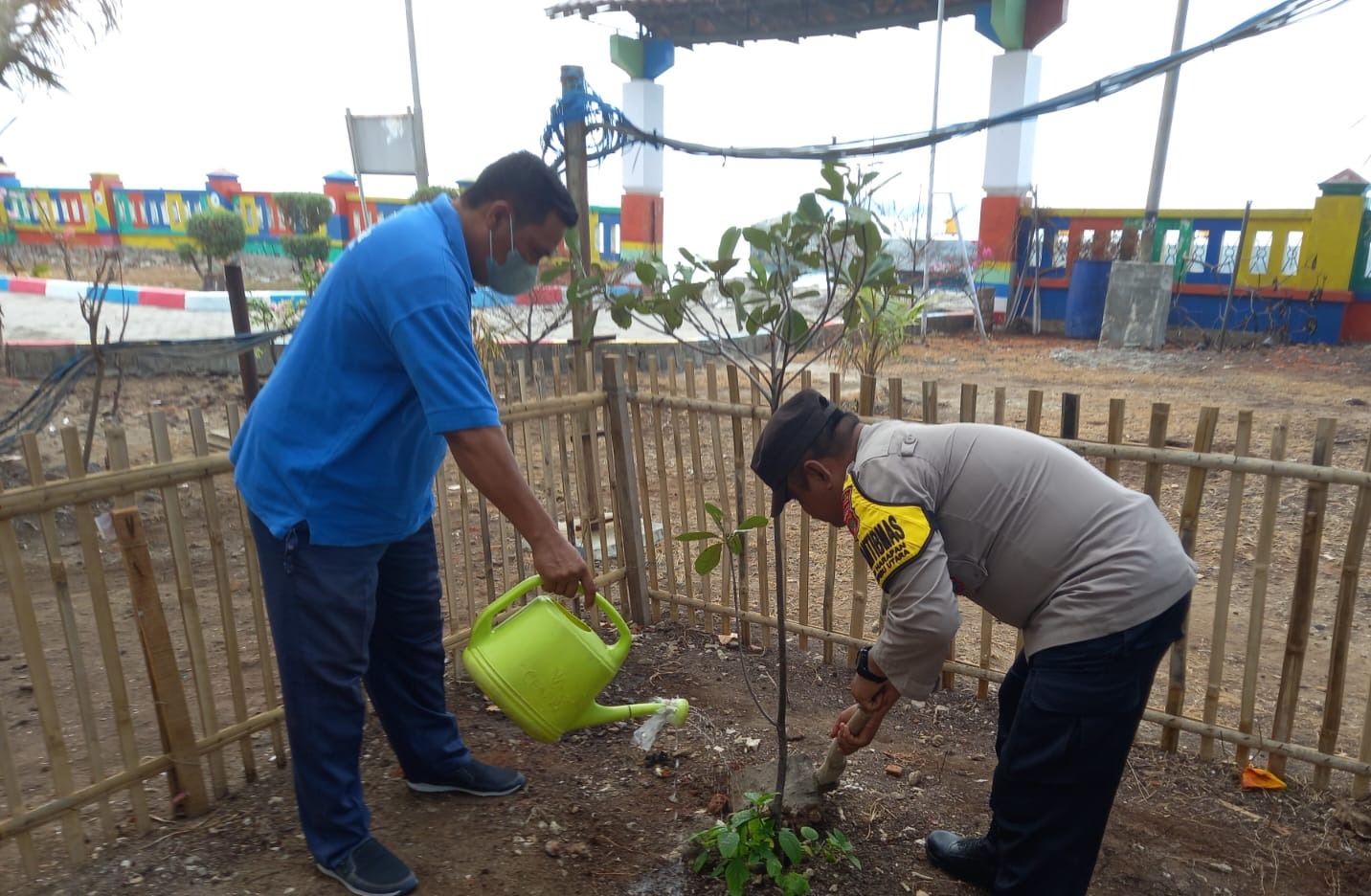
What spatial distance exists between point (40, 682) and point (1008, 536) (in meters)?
2.42

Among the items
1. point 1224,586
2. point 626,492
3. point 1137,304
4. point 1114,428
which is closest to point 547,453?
point 626,492

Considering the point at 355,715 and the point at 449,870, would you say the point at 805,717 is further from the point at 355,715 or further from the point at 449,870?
the point at 355,715

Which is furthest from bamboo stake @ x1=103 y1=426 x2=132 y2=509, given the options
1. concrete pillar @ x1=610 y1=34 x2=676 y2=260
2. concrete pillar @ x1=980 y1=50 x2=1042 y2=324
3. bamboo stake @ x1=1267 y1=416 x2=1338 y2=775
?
concrete pillar @ x1=610 y1=34 x2=676 y2=260

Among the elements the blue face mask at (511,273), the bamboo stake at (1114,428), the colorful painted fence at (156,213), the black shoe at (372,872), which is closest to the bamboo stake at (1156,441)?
the bamboo stake at (1114,428)

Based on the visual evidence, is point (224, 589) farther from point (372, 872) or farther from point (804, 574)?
point (804, 574)

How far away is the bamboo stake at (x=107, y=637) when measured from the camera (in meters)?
2.25

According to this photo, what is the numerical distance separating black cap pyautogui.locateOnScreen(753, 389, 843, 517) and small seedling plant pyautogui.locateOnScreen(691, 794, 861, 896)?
0.87m

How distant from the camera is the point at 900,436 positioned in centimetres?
181

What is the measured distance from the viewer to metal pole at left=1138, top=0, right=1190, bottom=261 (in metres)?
12.7

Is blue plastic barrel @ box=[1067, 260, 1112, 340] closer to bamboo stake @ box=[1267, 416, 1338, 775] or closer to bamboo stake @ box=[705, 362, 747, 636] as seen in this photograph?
bamboo stake @ box=[705, 362, 747, 636]

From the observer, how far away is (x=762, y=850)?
2.08 meters

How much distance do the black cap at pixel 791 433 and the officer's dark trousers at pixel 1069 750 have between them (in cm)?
67

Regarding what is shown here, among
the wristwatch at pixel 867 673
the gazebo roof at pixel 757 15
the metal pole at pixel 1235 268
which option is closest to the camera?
the wristwatch at pixel 867 673

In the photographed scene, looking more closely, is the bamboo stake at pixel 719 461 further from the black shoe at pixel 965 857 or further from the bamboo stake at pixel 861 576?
the black shoe at pixel 965 857
